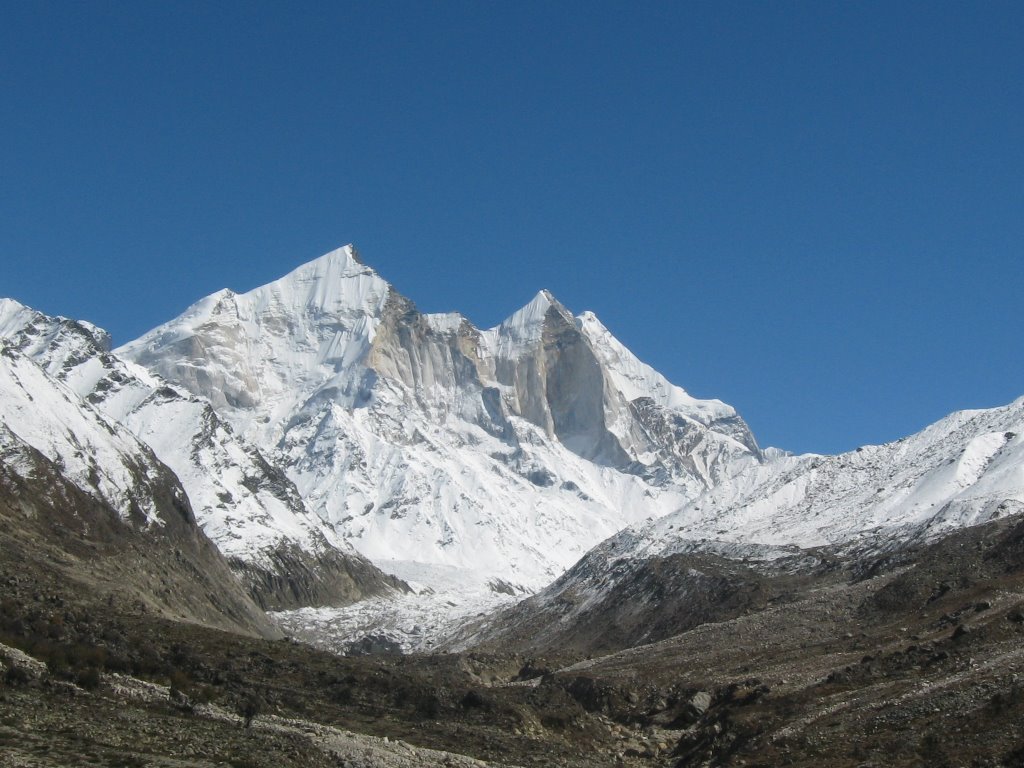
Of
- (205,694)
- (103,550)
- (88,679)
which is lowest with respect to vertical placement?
(88,679)

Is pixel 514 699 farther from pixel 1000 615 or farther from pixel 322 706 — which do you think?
pixel 1000 615

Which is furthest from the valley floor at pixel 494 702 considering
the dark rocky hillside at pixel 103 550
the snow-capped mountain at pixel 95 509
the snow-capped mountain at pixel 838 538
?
the snow-capped mountain at pixel 838 538

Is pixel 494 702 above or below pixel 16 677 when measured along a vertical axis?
above

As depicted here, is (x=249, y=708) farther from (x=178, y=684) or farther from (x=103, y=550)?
(x=103, y=550)

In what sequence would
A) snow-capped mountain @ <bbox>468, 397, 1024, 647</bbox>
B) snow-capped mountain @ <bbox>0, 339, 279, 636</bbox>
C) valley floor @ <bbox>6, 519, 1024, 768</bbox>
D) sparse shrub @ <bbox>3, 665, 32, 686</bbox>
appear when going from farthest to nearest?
snow-capped mountain @ <bbox>468, 397, 1024, 647</bbox>
snow-capped mountain @ <bbox>0, 339, 279, 636</bbox>
sparse shrub @ <bbox>3, 665, 32, 686</bbox>
valley floor @ <bbox>6, 519, 1024, 768</bbox>

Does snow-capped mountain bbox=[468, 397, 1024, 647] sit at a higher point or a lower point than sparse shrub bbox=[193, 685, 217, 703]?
higher

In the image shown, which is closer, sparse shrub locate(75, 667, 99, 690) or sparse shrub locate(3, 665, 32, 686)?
sparse shrub locate(3, 665, 32, 686)

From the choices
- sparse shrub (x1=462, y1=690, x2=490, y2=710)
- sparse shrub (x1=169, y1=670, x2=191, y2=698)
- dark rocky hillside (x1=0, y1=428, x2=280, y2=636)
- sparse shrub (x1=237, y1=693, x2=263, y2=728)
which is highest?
dark rocky hillside (x1=0, y1=428, x2=280, y2=636)

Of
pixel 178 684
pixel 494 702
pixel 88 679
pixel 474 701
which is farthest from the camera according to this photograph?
pixel 494 702

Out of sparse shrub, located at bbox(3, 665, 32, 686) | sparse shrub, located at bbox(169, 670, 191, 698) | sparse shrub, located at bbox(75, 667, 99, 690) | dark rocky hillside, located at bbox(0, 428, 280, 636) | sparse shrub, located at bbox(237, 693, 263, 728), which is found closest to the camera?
sparse shrub, located at bbox(3, 665, 32, 686)

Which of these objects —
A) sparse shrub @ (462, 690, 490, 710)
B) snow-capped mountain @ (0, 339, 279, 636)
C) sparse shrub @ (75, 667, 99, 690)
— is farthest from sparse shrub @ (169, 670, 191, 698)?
snow-capped mountain @ (0, 339, 279, 636)

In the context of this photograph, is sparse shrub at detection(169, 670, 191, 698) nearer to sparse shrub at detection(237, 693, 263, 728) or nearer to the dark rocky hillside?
sparse shrub at detection(237, 693, 263, 728)

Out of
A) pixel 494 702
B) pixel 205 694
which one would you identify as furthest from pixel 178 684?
pixel 494 702

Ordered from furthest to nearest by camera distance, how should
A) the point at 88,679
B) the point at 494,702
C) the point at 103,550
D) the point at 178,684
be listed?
the point at 103,550 < the point at 494,702 < the point at 178,684 < the point at 88,679
